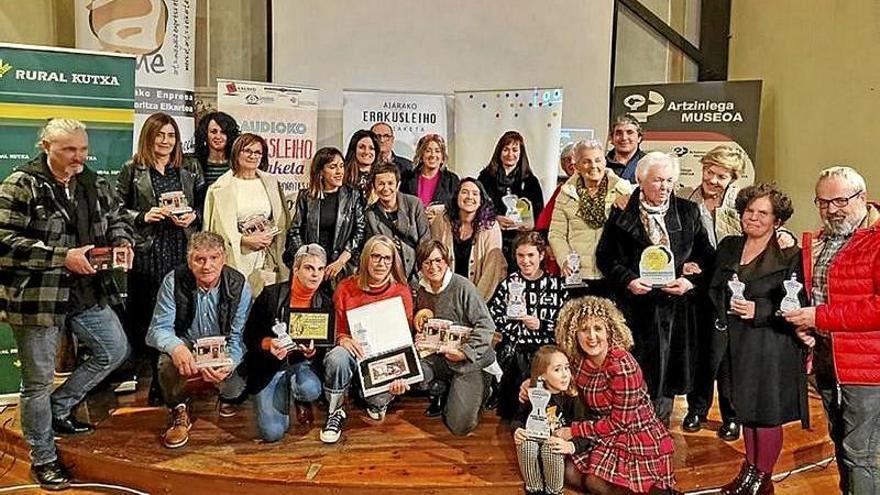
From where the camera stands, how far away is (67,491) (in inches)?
A: 130

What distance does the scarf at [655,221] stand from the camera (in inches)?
127

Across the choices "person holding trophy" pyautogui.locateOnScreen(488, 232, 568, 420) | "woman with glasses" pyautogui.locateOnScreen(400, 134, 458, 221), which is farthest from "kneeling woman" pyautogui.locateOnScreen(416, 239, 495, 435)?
"woman with glasses" pyautogui.locateOnScreen(400, 134, 458, 221)

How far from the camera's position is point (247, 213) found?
153 inches

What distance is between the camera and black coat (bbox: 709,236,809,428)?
3010 mm

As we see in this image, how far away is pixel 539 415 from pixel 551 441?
107 mm

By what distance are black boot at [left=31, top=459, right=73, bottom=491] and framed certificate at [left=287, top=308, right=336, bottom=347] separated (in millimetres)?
1149

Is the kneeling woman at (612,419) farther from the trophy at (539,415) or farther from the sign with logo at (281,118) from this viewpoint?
the sign with logo at (281,118)

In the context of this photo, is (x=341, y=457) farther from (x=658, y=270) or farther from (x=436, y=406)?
(x=658, y=270)

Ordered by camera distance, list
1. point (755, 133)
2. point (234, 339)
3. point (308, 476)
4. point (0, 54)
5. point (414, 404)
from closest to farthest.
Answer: point (308, 476) → point (234, 339) → point (0, 54) → point (414, 404) → point (755, 133)

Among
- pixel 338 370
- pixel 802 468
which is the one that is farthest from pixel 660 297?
pixel 338 370

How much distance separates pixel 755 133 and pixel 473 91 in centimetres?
201

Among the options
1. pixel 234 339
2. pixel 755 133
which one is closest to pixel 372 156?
pixel 234 339

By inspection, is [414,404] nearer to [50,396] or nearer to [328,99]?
[50,396]

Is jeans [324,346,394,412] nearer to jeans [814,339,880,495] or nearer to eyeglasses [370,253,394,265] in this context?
eyeglasses [370,253,394,265]
